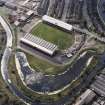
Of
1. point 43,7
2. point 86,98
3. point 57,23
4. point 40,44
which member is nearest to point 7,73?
point 40,44

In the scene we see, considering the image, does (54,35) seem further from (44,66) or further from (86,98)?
(86,98)

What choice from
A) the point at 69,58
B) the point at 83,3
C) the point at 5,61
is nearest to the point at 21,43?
the point at 5,61

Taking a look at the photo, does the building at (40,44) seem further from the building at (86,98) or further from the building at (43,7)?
the building at (86,98)

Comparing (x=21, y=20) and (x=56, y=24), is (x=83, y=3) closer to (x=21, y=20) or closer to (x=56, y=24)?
(x=56, y=24)

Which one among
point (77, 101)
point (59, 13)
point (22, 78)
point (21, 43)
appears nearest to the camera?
point (77, 101)

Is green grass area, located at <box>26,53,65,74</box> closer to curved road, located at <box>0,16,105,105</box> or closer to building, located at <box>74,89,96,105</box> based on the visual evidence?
curved road, located at <box>0,16,105,105</box>
